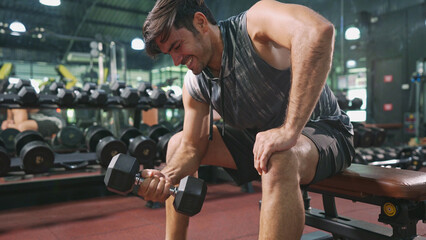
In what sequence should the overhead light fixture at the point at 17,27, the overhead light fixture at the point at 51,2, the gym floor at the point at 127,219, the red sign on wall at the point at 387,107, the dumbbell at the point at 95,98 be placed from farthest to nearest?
the red sign on wall at the point at 387,107
the overhead light fixture at the point at 51,2
the overhead light fixture at the point at 17,27
the dumbbell at the point at 95,98
the gym floor at the point at 127,219

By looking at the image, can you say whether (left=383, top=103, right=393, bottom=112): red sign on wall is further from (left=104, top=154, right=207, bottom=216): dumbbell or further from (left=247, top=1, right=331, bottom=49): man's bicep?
(left=104, top=154, right=207, bottom=216): dumbbell

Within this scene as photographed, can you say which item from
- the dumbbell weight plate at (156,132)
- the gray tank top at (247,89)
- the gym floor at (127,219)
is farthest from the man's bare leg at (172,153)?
the dumbbell weight plate at (156,132)

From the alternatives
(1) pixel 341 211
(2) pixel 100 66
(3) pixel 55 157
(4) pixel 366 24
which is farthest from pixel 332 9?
(3) pixel 55 157

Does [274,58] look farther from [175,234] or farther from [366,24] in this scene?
[366,24]

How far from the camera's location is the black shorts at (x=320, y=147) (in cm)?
112

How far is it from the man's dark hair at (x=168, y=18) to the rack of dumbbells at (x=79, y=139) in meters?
1.59

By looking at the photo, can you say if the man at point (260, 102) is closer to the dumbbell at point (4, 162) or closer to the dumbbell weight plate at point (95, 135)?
the dumbbell at point (4, 162)

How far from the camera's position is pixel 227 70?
1215 mm

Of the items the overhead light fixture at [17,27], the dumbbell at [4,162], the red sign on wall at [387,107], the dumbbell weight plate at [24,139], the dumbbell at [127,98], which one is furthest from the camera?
the red sign on wall at [387,107]

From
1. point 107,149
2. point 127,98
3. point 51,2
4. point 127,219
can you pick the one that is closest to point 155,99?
point 127,98

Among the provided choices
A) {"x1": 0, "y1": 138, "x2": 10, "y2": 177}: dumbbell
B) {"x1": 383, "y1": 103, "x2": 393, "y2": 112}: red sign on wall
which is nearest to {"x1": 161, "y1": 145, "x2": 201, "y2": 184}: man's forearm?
A: {"x1": 0, "y1": 138, "x2": 10, "y2": 177}: dumbbell

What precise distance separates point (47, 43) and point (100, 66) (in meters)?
0.83

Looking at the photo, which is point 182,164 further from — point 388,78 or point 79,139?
point 388,78

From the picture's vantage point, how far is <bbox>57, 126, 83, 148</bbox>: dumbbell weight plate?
126 inches
